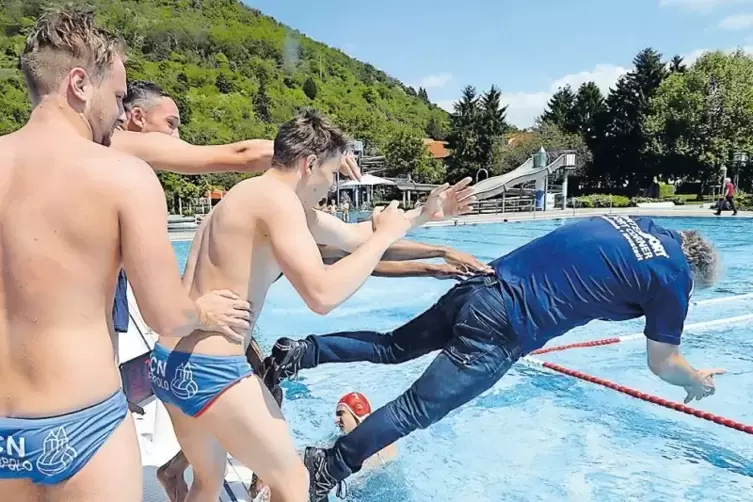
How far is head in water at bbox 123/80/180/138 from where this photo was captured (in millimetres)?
2963

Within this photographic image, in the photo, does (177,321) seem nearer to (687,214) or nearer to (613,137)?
(687,214)

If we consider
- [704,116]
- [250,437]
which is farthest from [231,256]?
[704,116]

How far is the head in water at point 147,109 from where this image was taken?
2963 mm

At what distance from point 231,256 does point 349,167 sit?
74 centimetres

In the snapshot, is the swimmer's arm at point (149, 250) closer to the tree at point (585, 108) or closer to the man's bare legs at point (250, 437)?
the man's bare legs at point (250, 437)

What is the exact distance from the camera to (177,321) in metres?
1.63

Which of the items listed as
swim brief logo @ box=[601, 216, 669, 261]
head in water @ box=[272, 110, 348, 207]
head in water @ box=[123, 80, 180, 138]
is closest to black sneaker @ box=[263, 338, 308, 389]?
head in water @ box=[272, 110, 348, 207]

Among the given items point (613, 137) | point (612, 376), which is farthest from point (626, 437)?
point (613, 137)

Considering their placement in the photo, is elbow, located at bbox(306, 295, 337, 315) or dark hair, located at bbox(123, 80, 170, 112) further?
dark hair, located at bbox(123, 80, 170, 112)

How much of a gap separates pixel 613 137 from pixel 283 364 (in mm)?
46175

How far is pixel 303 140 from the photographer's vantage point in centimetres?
226

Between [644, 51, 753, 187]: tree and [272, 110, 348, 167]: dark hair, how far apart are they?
42.2 meters

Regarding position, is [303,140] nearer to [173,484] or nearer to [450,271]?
[450,271]

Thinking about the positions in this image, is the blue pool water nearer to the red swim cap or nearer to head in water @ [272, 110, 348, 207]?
the red swim cap
